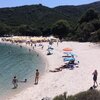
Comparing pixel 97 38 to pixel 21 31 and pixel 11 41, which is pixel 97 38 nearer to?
pixel 11 41

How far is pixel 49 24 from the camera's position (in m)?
136

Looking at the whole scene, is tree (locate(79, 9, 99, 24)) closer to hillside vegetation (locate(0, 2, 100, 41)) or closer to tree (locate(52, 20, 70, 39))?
hillside vegetation (locate(0, 2, 100, 41))

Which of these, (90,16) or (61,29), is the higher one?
(90,16)

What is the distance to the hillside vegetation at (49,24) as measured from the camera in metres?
85.4

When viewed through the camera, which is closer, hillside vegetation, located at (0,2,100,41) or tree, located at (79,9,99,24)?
hillside vegetation, located at (0,2,100,41)

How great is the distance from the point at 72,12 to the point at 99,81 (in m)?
162

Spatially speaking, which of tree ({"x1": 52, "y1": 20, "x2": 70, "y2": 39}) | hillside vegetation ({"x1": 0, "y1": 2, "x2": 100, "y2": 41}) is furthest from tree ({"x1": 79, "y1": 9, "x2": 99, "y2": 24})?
tree ({"x1": 52, "y1": 20, "x2": 70, "y2": 39})

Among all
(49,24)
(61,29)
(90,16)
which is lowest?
(61,29)

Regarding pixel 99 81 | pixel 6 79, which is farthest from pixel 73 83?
pixel 6 79

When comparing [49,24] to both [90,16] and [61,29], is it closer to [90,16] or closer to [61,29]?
[61,29]

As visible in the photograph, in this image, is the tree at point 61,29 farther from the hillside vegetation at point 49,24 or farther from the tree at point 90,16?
the tree at point 90,16

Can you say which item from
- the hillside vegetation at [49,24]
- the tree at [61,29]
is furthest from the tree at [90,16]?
the tree at [61,29]

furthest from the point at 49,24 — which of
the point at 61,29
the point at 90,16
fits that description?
the point at 90,16

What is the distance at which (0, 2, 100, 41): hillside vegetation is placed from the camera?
85438 millimetres
